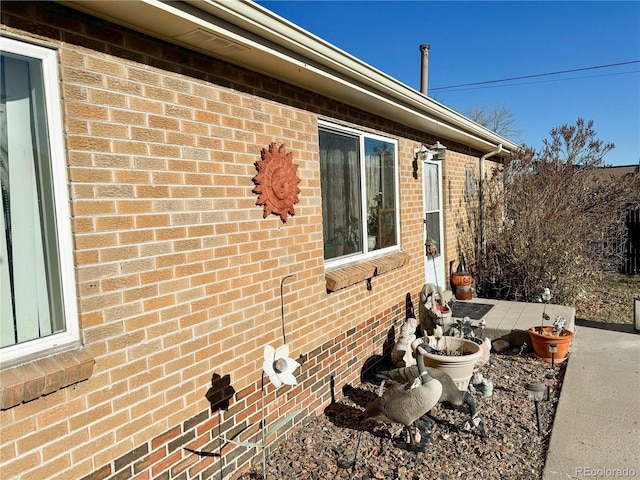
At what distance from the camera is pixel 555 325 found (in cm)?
510

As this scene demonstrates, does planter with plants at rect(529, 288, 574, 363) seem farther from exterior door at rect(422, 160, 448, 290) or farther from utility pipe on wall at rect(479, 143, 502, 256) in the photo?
utility pipe on wall at rect(479, 143, 502, 256)

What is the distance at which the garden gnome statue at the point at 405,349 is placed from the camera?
4516 mm

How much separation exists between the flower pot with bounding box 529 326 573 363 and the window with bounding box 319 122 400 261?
194 cm

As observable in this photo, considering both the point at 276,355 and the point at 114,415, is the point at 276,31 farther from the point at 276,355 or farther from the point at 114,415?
the point at 114,415

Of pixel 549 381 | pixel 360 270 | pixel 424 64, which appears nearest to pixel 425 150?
pixel 360 270

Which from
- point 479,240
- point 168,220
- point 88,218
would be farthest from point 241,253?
point 479,240

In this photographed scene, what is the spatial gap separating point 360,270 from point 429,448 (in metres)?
1.68

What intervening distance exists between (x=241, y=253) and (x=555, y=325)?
3995 mm

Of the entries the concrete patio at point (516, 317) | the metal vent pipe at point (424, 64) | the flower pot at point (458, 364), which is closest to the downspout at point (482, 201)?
the concrete patio at point (516, 317)

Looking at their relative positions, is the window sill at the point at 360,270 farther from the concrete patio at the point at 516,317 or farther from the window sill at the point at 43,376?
the window sill at the point at 43,376

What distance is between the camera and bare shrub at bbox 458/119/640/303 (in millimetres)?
7266

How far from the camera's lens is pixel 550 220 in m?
7.18

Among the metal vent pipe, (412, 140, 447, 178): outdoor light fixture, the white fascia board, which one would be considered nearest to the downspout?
the metal vent pipe

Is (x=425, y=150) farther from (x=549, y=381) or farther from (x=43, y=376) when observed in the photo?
(x=43, y=376)
